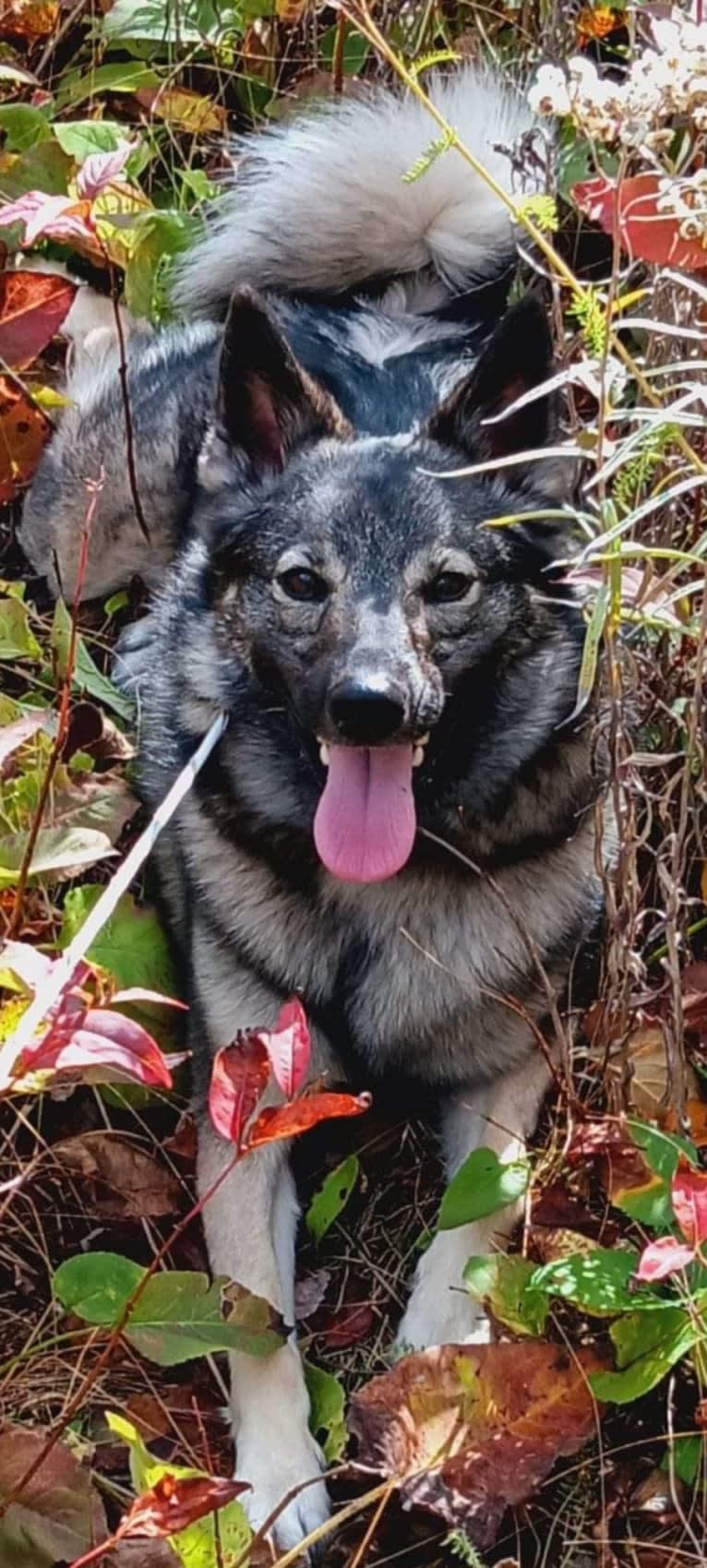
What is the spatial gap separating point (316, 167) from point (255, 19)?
936 mm

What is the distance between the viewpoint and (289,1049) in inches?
66.6

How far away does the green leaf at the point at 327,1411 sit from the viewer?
2.33 meters

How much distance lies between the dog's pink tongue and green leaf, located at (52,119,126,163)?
1706 mm

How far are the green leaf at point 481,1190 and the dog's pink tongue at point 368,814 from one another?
1.25 feet

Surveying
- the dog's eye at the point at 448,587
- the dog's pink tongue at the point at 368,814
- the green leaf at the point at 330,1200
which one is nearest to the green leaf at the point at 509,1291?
the green leaf at the point at 330,1200

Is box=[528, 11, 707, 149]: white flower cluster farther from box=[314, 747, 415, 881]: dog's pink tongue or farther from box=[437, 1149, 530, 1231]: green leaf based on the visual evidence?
box=[437, 1149, 530, 1231]: green leaf

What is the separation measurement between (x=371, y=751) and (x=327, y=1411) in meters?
0.83

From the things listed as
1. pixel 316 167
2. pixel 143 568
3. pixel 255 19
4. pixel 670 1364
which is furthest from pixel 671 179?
pixel 255 19

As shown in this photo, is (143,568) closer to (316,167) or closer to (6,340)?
(316,167)

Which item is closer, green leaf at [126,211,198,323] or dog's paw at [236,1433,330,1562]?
dog's paw at [236,1433,330,1562]

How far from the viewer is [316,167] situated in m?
3.23

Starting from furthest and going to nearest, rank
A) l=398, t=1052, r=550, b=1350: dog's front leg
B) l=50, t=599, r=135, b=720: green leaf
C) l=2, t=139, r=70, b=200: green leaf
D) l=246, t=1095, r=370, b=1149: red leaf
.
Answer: l=2, t=139, r=70, b=200: green leaf < l=50, t=599, r=135, b=720: green leaf < l=398, t=1052, r=550, b=1350: dog's front leg < l=246, t=1095, r=370, b=1149: red leaf

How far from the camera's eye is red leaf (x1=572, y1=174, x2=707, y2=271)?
6.23ft

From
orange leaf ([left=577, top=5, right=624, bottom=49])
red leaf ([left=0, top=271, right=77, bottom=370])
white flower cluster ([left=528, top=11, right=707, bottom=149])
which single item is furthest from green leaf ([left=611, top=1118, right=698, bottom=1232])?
orange leaf ([left=577, top=5, right=624, bottom=49])
